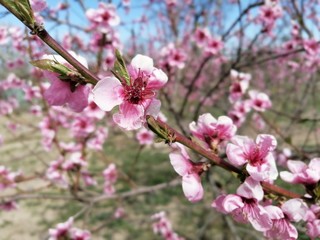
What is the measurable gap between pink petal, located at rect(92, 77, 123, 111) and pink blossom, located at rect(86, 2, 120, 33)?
195cm

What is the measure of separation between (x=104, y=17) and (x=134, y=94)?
2056 mm

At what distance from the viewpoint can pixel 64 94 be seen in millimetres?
1007

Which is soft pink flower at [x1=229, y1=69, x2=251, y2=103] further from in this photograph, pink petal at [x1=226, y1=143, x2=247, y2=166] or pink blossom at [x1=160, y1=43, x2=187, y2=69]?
pink petal at [x1=226, y1=143, x2=247, y2=166]

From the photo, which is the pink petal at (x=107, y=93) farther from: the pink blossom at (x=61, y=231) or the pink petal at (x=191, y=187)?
the pink blossom at (x=61, y=231)

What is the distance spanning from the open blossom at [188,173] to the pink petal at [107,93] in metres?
0.25

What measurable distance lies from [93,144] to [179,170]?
273 cm

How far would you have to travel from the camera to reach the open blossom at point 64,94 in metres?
0.99

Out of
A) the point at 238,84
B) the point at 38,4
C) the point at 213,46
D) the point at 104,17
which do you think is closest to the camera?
the point at 38,4

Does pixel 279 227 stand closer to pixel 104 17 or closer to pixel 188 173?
pixel 188 173

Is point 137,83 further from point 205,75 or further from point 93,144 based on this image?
point 205,75

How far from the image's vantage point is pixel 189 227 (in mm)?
5027

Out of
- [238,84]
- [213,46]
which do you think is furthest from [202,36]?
[238,84]

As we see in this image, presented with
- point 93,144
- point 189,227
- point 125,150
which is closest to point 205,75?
point 125,150

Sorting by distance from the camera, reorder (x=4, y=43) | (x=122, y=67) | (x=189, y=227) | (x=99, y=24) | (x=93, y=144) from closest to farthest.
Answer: (x=122, y=67), (x=99, y=24), (x=4, y=43), (x=93, y=144), (x=189, y=227)
